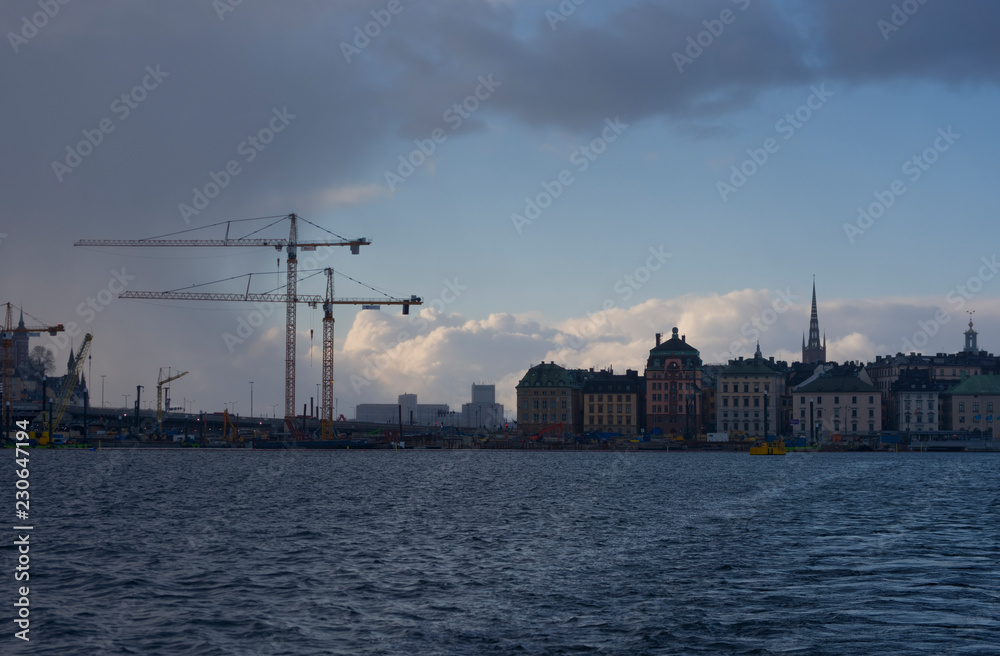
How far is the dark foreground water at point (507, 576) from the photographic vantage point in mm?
27875

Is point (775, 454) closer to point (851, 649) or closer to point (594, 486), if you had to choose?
point (594, 486)

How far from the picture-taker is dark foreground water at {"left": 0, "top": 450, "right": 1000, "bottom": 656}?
27875 mm

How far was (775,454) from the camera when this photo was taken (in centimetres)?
19450

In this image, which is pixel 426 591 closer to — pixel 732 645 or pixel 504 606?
A: pixel 504 606

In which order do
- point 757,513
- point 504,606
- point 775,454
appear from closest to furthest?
point 504,606
point 757,513
point 775,454

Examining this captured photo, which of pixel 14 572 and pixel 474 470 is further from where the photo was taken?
pixel 474 470

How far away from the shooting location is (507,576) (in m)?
37.8

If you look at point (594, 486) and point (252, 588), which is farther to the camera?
point (594, 486)

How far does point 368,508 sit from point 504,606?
3743cm

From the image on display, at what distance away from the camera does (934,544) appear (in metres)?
48.6

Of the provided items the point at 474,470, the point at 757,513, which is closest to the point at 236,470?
the point at 474,470

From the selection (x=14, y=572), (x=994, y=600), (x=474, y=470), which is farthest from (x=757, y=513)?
(x=474, y=470)

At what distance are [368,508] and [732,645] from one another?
44.0 m

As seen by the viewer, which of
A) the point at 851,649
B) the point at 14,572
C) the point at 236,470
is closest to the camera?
the point at 851,649
